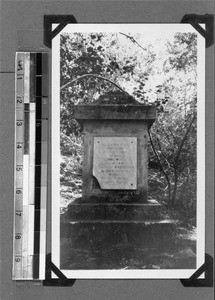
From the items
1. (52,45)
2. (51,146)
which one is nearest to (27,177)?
(51,146)

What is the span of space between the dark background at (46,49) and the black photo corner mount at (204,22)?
0.05ft

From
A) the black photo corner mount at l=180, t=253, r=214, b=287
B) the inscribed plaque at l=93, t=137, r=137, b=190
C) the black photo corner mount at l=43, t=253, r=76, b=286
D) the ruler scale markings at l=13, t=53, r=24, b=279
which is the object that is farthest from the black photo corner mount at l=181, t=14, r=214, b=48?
the black photo corner mount at l=43, t=253, r=76, b=286

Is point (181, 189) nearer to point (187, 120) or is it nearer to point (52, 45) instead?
point (187, 120)

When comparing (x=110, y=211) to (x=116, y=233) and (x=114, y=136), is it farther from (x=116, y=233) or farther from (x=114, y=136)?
(x=114, y=136)

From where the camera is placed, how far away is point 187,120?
3.81 feet

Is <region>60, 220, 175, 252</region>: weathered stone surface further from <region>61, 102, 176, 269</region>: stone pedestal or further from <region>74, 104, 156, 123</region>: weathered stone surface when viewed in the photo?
<region>74, 104, 156, 123</region>: weathered stone surface

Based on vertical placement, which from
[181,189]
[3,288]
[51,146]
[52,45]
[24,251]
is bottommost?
[3,288]

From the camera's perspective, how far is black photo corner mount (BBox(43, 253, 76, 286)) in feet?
3.74

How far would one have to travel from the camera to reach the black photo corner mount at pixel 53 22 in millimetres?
1155

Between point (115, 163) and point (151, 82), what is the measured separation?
259 mm

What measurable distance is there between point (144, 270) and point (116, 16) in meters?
0.74

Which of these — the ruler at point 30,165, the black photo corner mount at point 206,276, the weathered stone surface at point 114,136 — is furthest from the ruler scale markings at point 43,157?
the black photo corner mount at point 206,276

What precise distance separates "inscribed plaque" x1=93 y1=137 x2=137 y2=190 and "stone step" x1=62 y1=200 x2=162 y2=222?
0.18ft

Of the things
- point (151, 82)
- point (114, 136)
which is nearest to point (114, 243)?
point (114, 136)
